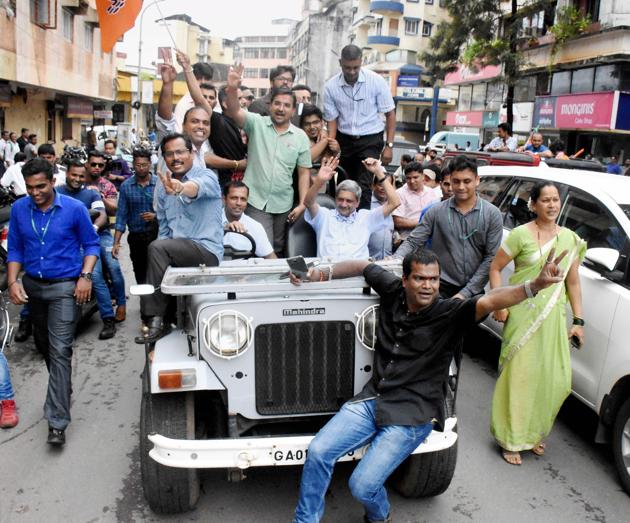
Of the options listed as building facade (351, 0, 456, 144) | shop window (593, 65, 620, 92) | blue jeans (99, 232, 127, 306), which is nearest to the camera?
blue jeans (99, 232, 127, 306)

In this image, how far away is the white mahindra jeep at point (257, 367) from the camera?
365cm

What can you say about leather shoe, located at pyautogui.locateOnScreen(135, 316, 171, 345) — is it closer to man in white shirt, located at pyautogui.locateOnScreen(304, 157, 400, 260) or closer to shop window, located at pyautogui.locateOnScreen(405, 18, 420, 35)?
man in white shirt, located at pyautogui.locateOnScreen(304, 157, 400, 260)

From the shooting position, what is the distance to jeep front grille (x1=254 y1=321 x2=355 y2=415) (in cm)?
375

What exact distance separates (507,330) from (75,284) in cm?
315

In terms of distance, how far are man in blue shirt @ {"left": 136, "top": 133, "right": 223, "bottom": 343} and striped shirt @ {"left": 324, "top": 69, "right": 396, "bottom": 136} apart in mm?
2506

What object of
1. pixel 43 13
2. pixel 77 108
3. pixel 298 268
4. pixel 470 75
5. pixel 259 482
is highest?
pixel 470 75

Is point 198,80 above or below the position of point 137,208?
above

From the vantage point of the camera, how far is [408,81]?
171 feet

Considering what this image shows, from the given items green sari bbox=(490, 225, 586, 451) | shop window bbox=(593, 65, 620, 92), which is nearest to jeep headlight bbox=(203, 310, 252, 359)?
green sari bbox=(490, 225, 586, 451)

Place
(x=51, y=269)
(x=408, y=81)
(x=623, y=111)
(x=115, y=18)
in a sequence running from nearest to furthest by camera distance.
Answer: (x=51, y=269) < (x=115, y=18) < (x=623, y=111) < (x=408, y=81)

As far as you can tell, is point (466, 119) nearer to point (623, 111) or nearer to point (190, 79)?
point (623, 111)

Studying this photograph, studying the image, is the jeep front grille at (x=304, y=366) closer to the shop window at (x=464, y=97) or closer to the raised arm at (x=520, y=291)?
the raised arm at (x=520, y=291)

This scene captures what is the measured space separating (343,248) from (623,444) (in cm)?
237

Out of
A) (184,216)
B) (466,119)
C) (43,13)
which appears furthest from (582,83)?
(184,216)
